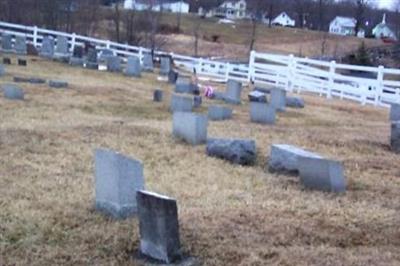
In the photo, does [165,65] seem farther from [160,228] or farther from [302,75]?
[160,228]

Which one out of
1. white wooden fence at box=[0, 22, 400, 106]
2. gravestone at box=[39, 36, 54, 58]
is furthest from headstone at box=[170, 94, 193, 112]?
gravestone at box=[39, 36, 54, 58]

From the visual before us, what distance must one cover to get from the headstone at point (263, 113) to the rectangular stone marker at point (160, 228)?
27.5 ft

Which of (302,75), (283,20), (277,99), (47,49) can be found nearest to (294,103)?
(277,99)

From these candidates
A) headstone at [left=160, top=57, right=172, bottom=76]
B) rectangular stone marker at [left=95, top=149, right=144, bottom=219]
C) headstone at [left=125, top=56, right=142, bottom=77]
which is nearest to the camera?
rectangular stone marker at [left=95, top=149, right=144, bottom=219]

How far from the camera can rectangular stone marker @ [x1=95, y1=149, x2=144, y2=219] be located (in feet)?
21.5

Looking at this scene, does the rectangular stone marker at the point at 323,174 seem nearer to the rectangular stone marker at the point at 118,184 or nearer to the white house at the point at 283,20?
the rectangular stone marker at the point at 118,184

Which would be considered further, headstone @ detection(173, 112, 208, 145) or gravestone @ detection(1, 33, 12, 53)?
gravestone @ detection(1, 33, 12, 53)

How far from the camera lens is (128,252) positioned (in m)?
5.80

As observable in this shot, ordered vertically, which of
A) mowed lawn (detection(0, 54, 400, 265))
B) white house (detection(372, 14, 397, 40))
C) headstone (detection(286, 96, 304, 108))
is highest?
white house (detection(372, 14, 397, 40))

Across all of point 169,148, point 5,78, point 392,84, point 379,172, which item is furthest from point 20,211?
point 392,84

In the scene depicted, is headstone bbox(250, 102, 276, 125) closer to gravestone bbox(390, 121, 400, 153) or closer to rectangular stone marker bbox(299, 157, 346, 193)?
gravestone bbox(390, 121, 400, 153)

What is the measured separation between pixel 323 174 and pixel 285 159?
933 mm

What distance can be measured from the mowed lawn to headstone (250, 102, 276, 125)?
1.00 ft

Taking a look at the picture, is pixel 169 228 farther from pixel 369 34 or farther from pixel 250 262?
pixel 369 34
